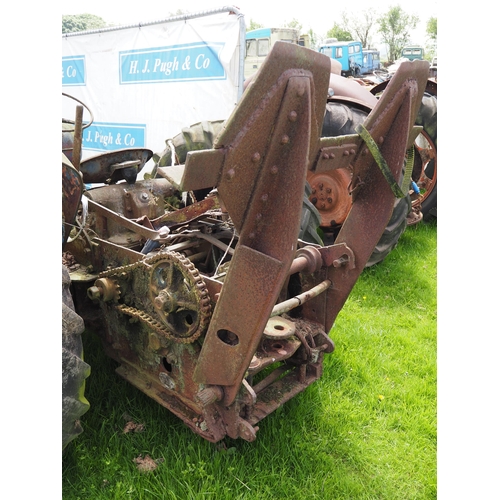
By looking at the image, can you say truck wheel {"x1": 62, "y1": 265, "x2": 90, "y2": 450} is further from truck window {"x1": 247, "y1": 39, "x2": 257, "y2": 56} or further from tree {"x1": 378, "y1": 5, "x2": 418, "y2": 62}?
tree {"x1": 378, "y1": 5, "x2": 418, "y2": 62}

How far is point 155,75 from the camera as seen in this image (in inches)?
305

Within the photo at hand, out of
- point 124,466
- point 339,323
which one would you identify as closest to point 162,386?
point 124,466

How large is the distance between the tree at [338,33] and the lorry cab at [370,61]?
25.8 metres

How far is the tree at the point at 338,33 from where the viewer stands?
42000 millimetres

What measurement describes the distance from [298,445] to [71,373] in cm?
127

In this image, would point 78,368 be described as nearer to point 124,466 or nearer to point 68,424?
point 68,424

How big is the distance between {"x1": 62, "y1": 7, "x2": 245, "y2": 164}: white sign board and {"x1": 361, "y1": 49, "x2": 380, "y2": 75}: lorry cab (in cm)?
993

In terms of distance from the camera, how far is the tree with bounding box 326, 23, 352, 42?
4200cm

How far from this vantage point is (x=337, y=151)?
2.16m

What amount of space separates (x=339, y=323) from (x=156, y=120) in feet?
16.4

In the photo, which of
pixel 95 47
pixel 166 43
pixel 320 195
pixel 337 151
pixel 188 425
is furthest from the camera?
pixel 95 47

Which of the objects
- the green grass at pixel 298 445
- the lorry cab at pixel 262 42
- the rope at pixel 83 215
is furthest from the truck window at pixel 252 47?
the rope at pixel 83 215

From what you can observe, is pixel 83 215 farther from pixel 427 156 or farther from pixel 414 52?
pixel 414 52

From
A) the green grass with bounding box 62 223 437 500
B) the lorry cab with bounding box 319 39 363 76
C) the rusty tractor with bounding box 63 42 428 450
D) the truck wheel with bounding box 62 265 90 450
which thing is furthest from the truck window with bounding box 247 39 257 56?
the truck wheel with bounding box 62 265 90 450
